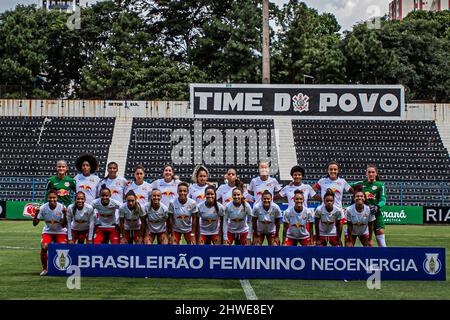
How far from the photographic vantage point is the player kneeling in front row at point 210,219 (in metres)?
14.6

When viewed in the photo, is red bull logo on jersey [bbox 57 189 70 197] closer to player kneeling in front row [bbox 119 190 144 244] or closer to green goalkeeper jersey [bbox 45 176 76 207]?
green goalkeeper jersey [bbox 45 176 76 207]

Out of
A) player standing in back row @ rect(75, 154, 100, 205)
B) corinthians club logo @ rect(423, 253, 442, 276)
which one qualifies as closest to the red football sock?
player standing in back row @ rect(75, 154, 100, 205)

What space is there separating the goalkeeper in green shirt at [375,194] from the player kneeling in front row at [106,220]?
4281mm

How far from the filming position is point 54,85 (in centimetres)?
5575

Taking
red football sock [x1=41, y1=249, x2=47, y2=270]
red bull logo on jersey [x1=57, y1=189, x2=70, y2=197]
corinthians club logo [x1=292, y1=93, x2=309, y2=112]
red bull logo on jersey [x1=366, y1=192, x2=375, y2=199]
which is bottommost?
red football sock [x1=41, y1=249, x2=47, y2=270]

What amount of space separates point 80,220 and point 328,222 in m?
4.19

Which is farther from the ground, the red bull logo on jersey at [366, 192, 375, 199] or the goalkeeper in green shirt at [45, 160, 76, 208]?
the goalkeeper in green shirt at [45, 160, 76, 208]

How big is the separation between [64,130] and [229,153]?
8.51 meters

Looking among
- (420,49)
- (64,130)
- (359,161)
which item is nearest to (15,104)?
(64,130)

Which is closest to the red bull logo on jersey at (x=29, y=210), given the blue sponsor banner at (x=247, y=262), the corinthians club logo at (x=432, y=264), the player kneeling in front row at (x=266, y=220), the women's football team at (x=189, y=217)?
the women's football team at (x=189, y=217)

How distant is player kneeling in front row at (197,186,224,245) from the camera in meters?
14.6

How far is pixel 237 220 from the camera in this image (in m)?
14.8

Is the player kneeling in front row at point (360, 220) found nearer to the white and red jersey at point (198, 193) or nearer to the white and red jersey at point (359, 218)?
the white and red jersey at point (359, 218)
